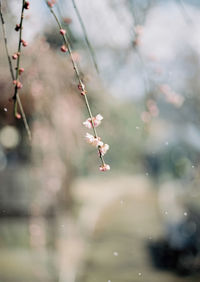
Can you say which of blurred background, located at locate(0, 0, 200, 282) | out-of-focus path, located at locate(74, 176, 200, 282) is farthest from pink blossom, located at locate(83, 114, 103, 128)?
out-of-focus path, located at locate(74, 176, 200, 282)

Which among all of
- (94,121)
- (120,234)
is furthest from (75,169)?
(94,121)

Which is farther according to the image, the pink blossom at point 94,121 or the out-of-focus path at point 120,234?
the out-of-focus path at point 120,234

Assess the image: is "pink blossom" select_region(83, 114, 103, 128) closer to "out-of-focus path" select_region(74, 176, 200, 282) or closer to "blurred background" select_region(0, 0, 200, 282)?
"blurred background" select_region(0, 0, 200, 282)

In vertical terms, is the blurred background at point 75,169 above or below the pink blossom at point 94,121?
below

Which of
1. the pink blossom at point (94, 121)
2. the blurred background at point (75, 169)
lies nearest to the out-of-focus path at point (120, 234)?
the blurred background at point (75, 169)

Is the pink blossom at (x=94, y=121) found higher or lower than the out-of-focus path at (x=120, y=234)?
higher

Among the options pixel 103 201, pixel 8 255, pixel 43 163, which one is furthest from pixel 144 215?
pixel 43 163

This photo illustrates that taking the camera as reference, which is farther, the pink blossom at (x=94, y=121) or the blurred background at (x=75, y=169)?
the blurred background at (x=75, y=169)

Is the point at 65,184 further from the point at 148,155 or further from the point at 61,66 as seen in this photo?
the point at 148,155

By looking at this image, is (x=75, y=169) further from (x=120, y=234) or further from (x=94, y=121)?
(x=94, y=121)

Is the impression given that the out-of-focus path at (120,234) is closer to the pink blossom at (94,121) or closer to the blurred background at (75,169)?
the blurred background at (75,169)

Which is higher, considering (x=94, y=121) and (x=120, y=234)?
(x=94, y=121)

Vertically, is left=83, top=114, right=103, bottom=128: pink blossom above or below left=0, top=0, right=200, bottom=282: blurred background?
above

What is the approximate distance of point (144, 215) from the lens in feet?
25.6
